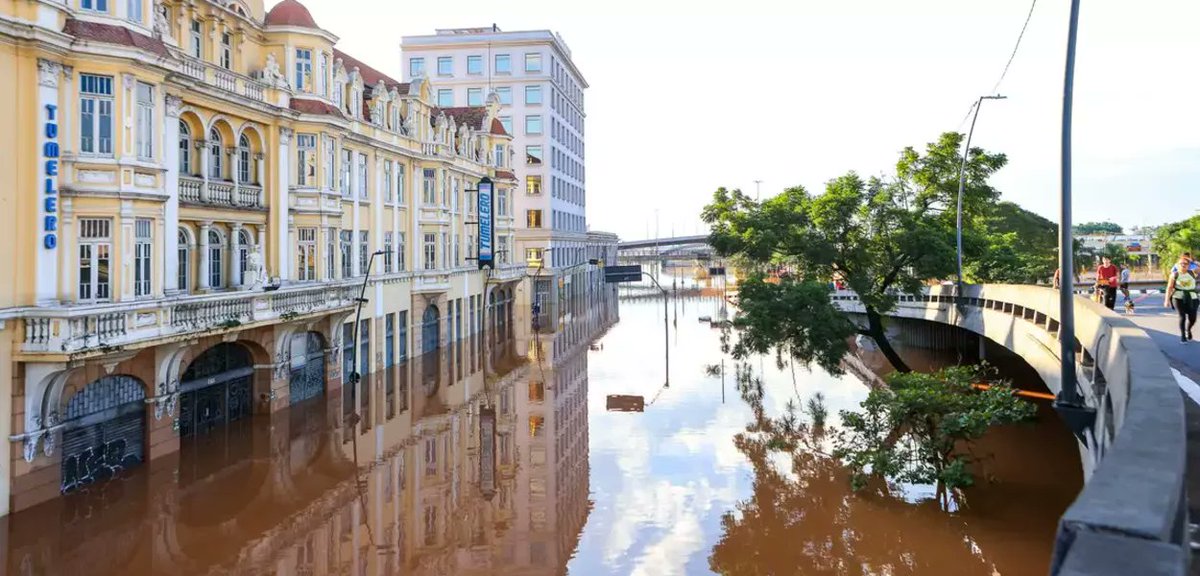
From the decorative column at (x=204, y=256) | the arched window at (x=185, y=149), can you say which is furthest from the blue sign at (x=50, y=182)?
the decorative column at (x=204, y=256)

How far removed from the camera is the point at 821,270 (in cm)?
3575

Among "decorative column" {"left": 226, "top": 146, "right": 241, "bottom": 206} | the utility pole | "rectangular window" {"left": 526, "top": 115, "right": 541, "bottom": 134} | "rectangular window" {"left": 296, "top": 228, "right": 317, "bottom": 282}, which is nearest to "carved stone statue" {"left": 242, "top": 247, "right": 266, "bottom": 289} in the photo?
"decorative column" {"left": 226, "top": 146, "right": 241, "bottom": 206}

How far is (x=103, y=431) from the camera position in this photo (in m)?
21.5

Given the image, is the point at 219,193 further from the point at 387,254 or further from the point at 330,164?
the point at 387,254

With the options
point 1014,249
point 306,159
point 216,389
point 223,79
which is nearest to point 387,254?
point 306,159

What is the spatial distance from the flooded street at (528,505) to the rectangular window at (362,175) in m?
9.59

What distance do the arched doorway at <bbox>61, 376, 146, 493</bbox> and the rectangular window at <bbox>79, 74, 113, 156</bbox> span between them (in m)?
5.68

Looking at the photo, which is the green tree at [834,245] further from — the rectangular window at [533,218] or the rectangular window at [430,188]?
the rectangular window at [533,218]

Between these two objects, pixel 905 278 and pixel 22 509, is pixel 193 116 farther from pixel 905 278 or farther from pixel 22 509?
pixel 905 278

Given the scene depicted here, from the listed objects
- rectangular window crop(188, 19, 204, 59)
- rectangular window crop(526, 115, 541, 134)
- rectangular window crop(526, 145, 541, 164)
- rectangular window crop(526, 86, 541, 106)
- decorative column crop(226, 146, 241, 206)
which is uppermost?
rectangular window crop(526, 86, 541, 106)

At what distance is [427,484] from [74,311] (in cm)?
922

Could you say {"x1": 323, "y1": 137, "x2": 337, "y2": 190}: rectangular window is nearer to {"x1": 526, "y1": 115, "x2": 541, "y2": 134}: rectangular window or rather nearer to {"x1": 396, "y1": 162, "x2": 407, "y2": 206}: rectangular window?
{"x1": 396, "y1": 162, "x2": 407, "y2": 206}: rectangular window

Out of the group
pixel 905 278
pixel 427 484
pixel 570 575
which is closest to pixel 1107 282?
pixel 905 278

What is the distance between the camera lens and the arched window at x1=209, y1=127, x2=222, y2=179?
26875mm
